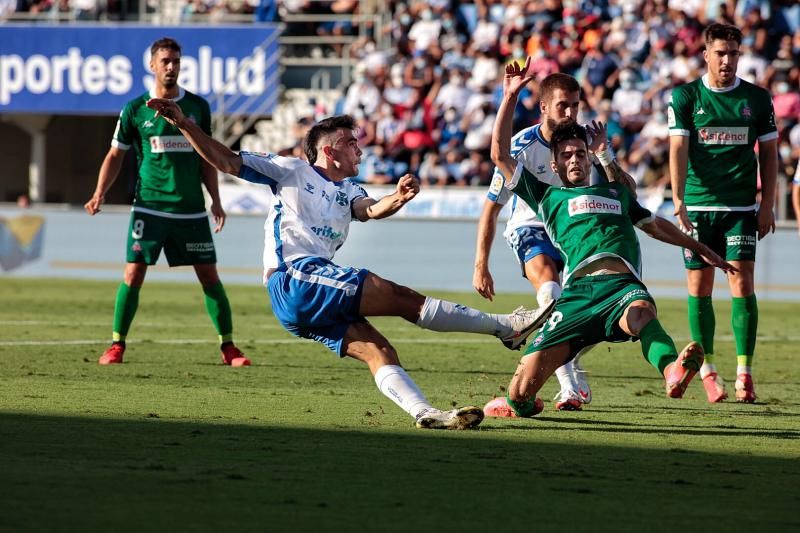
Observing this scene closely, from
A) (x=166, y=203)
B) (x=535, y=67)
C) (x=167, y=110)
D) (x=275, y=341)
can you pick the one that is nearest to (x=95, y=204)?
(x=166, y=203)

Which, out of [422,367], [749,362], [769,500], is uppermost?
[769,500]

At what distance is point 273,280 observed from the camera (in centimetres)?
734

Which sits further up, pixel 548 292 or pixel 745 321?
pixel 548 292

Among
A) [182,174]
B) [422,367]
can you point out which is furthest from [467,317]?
[182,174]

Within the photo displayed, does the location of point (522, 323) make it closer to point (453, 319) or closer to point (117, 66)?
point (453, 319)

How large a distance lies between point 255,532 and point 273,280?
119 inches

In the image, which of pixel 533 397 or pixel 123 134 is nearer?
pixel 533 397

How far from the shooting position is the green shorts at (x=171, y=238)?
424 inches

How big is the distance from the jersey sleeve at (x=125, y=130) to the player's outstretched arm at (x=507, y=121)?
4.10m

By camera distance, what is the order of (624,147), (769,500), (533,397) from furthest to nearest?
(624,147), (533,397), (769,500)

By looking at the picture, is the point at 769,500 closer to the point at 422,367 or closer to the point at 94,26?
the point at 422,367

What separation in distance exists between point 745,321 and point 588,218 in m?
2.24

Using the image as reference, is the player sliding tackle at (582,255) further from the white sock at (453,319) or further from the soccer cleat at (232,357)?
the soccer cleat at (232,357)

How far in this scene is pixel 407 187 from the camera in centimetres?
687
